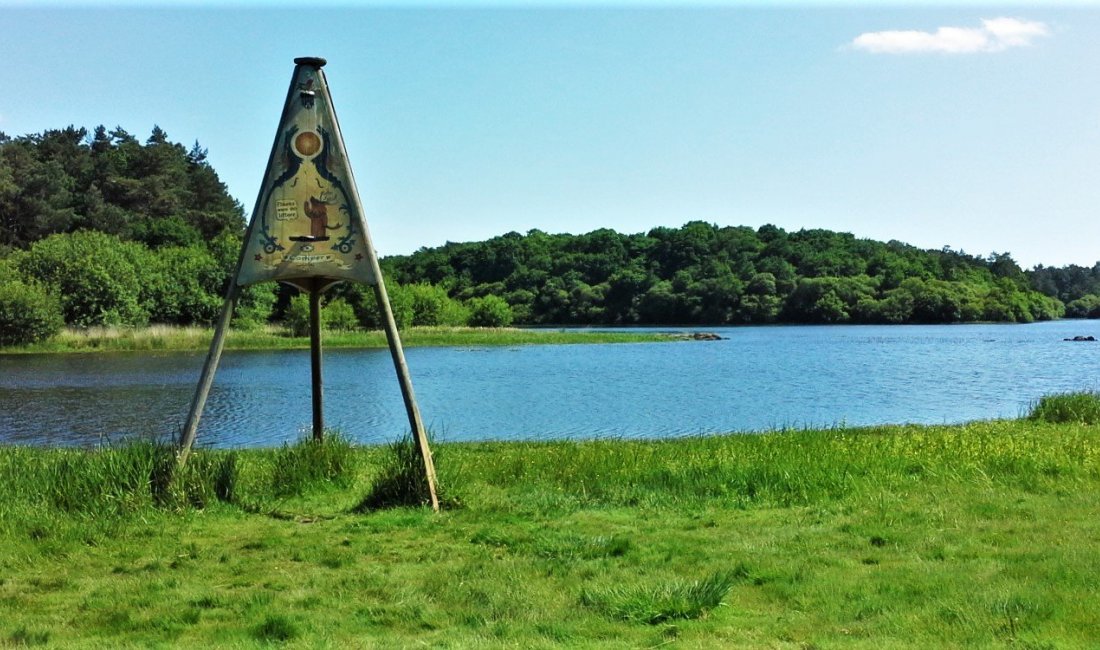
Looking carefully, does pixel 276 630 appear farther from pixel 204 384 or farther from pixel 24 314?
pixel 24 314

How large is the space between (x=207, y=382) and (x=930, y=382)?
31.6m

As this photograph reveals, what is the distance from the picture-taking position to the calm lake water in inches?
891

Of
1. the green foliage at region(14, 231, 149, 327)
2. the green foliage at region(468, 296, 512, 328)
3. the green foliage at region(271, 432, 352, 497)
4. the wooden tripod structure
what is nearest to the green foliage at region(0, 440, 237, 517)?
the wooden tripod structure

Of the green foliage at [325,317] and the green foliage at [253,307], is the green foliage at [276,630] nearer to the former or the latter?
the green foliage at [253,307]

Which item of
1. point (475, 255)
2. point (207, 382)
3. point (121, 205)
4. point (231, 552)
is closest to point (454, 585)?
point (231, 552)

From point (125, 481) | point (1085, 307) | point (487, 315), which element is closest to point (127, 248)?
point (487, 315)

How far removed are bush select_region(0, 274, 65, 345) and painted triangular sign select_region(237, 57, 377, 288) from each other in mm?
51206

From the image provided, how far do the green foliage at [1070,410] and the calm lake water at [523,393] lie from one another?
3.82 metres

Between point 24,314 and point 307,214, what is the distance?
52.5 metres

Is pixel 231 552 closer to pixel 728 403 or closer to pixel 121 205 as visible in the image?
pixel 728 403

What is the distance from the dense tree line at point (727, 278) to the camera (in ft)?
437

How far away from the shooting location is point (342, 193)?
9.63 meters

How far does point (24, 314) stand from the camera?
54281 millimetres

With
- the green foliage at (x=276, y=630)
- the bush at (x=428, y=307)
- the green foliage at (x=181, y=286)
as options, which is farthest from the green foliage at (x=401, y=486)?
the bush at (x=428, y=307)
